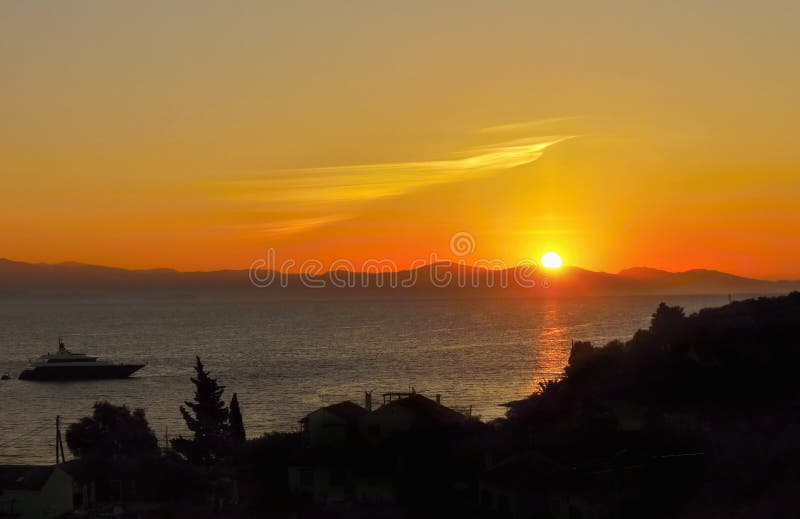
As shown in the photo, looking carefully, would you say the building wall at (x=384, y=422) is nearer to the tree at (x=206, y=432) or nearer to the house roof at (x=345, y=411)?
the house roof at (x=345, y=411)

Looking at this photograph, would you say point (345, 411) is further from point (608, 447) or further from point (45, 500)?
point (45, 500)

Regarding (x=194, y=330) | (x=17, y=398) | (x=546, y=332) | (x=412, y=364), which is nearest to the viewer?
(x=17, y=398)

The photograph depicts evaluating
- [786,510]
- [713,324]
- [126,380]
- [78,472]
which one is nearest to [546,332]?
[126,380]

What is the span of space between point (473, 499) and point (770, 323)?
1913 centimetres

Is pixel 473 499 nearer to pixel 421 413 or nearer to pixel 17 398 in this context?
pixel 421 413

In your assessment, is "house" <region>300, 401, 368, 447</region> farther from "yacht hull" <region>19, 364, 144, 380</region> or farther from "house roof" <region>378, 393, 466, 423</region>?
"yacht hull" <region>19, 364, 144, 380</region>

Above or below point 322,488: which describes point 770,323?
above

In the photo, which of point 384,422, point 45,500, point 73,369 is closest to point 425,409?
point 384,422

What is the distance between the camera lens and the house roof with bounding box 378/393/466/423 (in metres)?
34.9

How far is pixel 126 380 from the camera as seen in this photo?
360 ft

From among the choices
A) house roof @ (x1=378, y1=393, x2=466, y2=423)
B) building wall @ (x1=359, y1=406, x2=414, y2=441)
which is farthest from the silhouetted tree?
building wall @ (x1=359, y1=406, x2=414, y2=441)

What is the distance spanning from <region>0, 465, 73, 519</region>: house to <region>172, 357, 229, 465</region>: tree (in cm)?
957

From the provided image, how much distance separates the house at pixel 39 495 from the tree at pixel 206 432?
31.4 feet

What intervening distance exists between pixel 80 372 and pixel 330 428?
88.7 m
